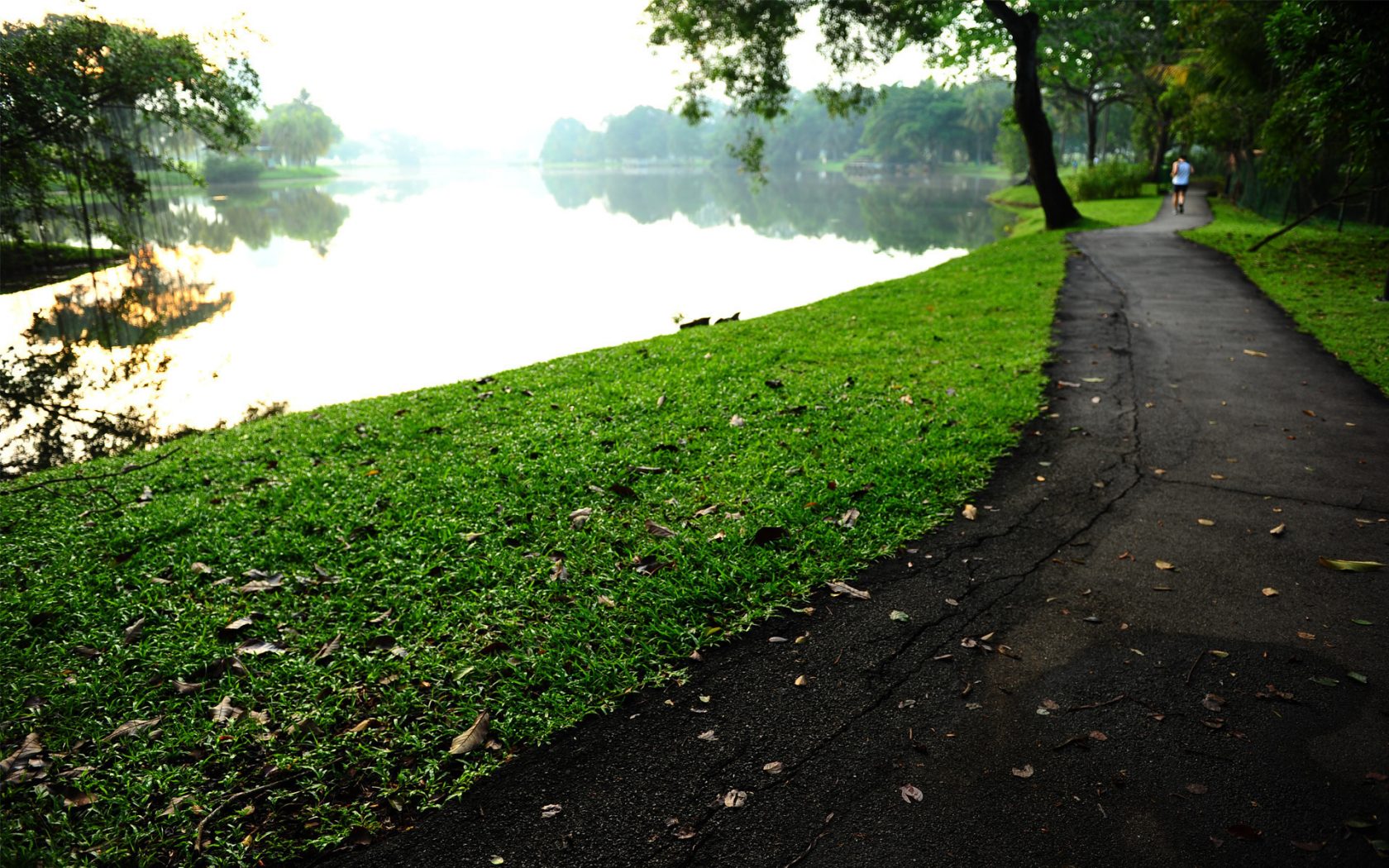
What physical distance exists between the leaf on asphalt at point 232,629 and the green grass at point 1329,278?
397 inches

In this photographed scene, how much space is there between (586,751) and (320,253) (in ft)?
88.2

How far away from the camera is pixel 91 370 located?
1146cm

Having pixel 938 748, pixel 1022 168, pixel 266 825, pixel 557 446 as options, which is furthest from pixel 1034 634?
pixel 1022 168

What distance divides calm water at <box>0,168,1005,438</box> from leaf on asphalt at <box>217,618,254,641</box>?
22.6 ft

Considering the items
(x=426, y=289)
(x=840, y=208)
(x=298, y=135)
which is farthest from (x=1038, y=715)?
(x=298, y=135)

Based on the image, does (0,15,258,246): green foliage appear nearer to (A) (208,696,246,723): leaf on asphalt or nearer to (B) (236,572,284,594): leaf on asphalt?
(B) (236,572,284,594): leaf on asphalt

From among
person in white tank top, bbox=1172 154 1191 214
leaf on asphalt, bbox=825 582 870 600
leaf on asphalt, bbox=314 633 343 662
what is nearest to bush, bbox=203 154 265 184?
person in white tank top, bbox=1172 154 1191 214

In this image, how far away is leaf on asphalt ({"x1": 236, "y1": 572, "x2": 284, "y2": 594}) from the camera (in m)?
4.28

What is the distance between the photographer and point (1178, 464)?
19.2 ft

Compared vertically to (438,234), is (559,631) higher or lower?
lower

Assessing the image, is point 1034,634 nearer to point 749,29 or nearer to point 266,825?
point 266,825

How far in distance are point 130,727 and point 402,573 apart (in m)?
1.47

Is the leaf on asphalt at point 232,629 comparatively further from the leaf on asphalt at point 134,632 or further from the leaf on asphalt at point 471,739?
the leaf on asphalt at point 471,739

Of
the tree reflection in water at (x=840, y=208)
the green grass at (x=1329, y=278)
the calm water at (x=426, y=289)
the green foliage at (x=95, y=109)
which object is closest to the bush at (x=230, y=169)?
the tree reflection in water at (x=840, y=208)
